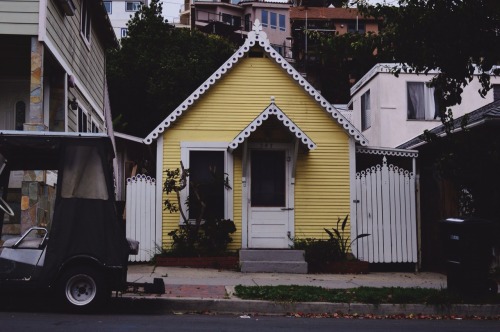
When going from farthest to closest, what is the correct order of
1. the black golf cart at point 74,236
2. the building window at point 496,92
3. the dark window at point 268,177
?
the building window at point 496,92 → the dark window at point 268,177 → the black golf cart at point 74,236

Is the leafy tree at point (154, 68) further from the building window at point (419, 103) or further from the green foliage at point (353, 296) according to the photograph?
the green foliage at point (353, 296)

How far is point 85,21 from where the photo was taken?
17422 mm

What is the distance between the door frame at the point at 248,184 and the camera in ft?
53.6

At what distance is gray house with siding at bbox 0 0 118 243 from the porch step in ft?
14.9

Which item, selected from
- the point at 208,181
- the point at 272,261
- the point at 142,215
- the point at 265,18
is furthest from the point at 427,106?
the point at 265,18

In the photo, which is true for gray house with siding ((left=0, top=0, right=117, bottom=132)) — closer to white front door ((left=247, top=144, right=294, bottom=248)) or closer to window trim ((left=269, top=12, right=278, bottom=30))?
white front door ((left=247, top=144, right=294, bottom=248))

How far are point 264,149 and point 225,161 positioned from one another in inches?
39.3

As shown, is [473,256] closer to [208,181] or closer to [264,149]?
[264,149]

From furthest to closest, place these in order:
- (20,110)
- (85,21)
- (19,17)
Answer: (85,21)
(20,110)
(19,17)

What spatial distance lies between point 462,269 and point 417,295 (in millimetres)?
834

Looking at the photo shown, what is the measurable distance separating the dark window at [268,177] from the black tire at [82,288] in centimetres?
776

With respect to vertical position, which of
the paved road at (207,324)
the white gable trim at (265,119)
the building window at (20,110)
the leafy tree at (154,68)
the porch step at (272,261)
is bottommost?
the paved road at (207,324)

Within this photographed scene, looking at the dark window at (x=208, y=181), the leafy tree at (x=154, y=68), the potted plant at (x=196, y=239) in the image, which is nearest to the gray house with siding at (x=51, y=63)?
the potted plant at (x=196, y=239)

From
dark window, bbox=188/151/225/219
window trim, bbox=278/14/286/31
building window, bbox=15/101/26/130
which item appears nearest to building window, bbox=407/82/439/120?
dark window, bbox=188/151/225/219
